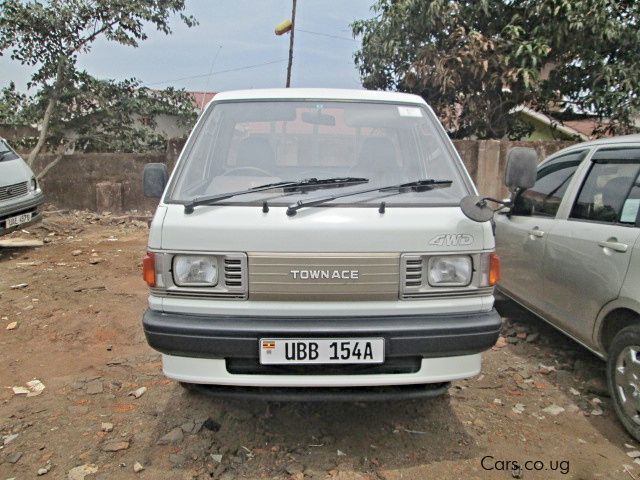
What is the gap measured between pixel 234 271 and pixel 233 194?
40 cm

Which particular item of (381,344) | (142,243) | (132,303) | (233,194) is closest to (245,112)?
(233,194)

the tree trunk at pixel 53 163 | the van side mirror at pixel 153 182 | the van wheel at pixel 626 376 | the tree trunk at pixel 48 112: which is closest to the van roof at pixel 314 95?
the van side mirror at pixel 153 182

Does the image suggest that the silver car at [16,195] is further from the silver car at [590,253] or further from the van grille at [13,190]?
the silver car at [590,253]

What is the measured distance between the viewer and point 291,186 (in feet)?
8.36

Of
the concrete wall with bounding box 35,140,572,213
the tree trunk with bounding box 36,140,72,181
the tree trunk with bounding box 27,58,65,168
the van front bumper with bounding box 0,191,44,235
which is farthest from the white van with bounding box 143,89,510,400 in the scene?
the tree trunk with bounding box 27,58,65,168

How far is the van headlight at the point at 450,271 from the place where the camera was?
7.67 feet

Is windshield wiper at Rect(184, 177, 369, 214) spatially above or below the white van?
above

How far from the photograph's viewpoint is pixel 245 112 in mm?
3059

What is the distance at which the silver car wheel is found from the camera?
8.73ft

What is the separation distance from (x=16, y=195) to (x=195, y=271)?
600cm

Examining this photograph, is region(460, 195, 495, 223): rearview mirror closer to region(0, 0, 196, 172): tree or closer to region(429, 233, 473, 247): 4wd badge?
region(429, 233, 473, 247): 4wd badge

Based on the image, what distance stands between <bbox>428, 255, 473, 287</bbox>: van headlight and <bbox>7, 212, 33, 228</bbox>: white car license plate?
647cm

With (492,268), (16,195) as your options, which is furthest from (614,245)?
(16,195)

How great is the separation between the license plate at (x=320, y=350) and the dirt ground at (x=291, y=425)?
60cm
